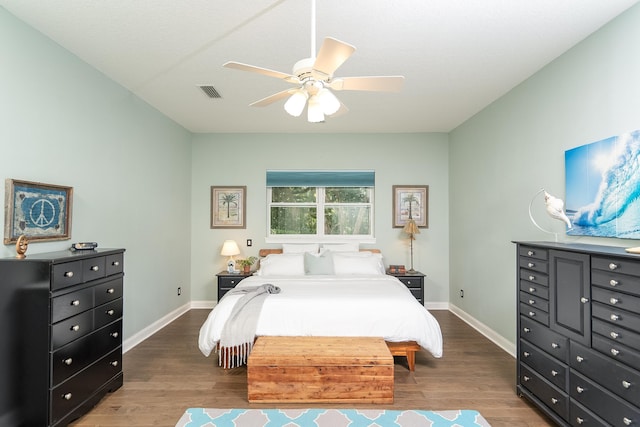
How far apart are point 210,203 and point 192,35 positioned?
318 centimetres

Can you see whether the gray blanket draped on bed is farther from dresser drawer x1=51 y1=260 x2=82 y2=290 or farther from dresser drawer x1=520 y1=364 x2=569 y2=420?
dresser drawer x1=520 y1=364 x2=569 y2=420

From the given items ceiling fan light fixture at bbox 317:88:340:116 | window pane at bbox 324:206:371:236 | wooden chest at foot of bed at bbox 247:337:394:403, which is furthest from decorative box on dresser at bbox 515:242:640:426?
window pane at bbox 324:206:371:236

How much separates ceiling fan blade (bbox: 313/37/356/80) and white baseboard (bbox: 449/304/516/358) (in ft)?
11.2

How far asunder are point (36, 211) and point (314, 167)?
361 cm

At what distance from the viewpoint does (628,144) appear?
7.19 feet

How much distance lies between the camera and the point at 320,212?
5.43m

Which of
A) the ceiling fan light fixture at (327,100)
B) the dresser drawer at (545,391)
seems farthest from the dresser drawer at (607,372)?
the ceiling fan light fixture at (327,100)

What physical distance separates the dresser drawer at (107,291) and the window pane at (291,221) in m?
2.84

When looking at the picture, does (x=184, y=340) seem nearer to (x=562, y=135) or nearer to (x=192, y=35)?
(x=192, y=35)

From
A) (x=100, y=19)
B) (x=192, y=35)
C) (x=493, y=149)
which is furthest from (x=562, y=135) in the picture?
(x=100, y=19)

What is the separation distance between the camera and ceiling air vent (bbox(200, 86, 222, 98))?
350 centimetres

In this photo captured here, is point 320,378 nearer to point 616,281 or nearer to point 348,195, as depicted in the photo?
point 616,281

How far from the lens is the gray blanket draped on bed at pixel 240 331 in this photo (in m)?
2.88

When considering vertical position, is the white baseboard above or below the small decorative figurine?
below
